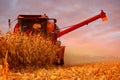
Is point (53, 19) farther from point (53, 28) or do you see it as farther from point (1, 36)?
point (1, 36)

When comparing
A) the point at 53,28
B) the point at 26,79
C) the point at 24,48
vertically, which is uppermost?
the point at 53,28

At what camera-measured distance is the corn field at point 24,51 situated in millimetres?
10633

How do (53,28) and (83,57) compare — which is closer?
(53,28)

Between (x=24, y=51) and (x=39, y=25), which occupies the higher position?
(x=39, y=25)

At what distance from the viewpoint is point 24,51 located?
11.0 meters

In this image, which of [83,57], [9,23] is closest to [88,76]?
[9,23]

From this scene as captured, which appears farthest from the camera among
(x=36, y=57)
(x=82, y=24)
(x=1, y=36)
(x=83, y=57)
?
(x=83, y=57)

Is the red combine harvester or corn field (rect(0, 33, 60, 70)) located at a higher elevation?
the red combine harvester

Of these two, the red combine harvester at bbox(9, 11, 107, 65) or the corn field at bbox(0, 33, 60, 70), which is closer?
the corn field at bbox(0, 33, 60, 70)

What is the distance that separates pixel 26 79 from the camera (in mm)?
7559

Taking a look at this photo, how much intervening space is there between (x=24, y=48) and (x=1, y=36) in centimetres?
91

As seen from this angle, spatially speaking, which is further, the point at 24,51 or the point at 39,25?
the point at 39,25

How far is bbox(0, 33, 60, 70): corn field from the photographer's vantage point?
34.9 ft

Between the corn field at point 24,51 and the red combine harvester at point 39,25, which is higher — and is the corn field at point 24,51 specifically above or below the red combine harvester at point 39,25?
below
